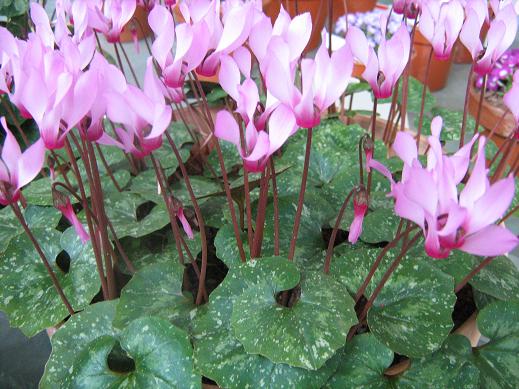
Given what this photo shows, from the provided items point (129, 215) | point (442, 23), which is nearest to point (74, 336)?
point (129, 215)

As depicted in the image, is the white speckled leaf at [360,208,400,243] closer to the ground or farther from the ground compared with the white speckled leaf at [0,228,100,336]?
farther from the ground

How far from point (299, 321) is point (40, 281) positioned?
34 centimetres

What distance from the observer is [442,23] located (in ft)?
2.00

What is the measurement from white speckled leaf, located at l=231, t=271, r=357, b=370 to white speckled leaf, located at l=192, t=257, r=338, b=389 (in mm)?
17

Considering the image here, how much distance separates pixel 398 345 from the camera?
1.64 ft

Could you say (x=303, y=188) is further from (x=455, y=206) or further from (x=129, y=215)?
(x=129, y=215)

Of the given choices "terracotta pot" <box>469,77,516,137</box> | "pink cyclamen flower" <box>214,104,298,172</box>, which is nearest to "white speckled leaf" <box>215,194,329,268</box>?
"pink cyclamen flower" <box>214,104,298,172</box>

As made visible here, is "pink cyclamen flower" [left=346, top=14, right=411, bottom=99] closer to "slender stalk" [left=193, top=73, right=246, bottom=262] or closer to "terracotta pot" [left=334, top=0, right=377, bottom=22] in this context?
"slender stalk" [left=193, top=73, right=246, bottom=262]

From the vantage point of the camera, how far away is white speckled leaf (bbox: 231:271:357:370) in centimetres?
46

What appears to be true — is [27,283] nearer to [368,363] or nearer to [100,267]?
[100,267]

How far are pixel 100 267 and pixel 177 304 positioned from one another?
9 centimetres

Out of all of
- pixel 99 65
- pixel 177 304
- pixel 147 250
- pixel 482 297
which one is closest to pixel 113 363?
pixel 177 304

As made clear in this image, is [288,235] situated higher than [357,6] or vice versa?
[288,235]

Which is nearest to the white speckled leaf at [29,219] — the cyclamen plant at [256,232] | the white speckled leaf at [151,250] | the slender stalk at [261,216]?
the cyclamen plant at [256,232]
